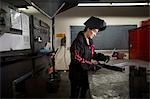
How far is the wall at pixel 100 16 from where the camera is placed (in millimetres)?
6184

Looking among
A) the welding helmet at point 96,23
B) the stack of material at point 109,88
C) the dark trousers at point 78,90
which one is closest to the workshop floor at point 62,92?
the dark trousers at point 78,90

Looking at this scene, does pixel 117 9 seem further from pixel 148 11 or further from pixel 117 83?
pixel 117 83

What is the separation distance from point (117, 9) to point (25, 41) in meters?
4.64

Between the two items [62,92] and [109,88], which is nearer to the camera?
[109,88]

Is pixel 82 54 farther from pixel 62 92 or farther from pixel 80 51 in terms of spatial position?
pixel 62 92

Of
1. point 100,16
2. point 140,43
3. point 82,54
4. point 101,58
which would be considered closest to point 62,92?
point 101,58

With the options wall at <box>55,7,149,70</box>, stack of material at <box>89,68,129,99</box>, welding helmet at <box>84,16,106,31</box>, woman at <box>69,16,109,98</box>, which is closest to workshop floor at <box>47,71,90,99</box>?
woman at <box>69,16,109,98</box>

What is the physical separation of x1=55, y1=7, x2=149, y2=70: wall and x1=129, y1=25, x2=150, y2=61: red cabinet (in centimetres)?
347

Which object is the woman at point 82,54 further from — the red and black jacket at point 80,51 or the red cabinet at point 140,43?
the red cabinet at point 140,43

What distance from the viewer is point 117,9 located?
6.19m

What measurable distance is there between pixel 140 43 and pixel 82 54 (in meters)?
0.76

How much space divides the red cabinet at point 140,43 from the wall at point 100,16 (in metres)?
3.47

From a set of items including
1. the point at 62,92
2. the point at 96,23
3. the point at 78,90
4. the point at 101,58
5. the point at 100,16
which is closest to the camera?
the point at 96,23

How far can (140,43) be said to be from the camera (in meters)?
2.45
